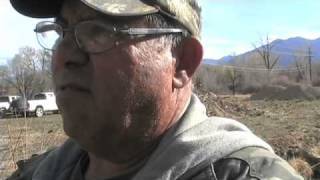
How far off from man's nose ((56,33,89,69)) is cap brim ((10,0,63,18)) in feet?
0.59

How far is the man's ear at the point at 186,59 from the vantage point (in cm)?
216

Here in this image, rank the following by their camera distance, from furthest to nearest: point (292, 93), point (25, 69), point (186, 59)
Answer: point (292, 93) → point (25, 69) → point (186, 59)

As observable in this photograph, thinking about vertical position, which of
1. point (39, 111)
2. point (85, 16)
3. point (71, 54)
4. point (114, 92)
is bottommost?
point (39, 111)

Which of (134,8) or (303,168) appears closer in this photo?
(134,8)

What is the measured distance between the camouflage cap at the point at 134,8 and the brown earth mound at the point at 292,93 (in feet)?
168

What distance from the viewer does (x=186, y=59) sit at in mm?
2188

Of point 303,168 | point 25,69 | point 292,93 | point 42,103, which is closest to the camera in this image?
point 303,168

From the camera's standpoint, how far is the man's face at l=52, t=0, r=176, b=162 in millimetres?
1973

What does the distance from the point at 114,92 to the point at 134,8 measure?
0.27 m

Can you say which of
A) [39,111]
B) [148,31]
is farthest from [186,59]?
[39,111]

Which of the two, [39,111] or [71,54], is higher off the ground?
[71,54]

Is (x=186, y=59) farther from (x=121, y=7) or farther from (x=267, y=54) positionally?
(x=267, y=54)

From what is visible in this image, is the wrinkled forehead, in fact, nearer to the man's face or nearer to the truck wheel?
the man's face

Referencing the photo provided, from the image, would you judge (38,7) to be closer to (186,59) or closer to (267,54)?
(186,59)
